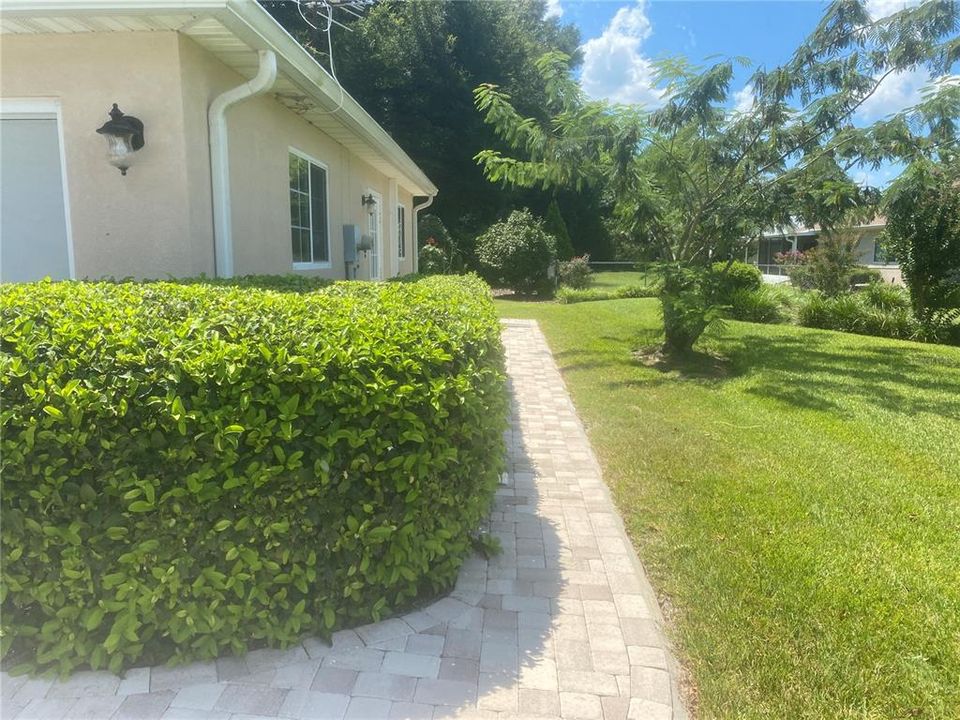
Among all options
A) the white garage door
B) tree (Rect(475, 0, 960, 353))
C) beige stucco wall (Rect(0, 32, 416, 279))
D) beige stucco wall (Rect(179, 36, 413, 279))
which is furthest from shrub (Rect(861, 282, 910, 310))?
the white garage door

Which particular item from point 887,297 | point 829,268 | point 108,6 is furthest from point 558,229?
point 108,6

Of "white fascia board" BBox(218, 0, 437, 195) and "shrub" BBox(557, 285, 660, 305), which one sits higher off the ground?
"white fascia board" BBox(218, 0, 437, 195)

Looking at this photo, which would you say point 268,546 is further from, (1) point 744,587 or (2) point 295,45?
(2) point 295,45

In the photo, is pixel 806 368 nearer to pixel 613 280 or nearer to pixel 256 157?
pixel 256 157

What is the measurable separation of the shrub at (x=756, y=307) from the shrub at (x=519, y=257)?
22.2 ft

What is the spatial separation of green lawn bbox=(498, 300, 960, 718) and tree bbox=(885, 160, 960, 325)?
3.65 meters

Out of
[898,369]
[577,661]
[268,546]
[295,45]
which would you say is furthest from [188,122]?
[898,369]

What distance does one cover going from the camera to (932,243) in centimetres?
1116

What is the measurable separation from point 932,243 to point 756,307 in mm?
3745

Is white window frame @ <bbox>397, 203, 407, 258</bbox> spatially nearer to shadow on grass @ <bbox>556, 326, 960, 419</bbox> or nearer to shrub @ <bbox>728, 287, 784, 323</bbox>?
shadow on grass @ <bbox>556, 326, 960, 419</bbox>

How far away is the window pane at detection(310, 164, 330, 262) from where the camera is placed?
25.5ft

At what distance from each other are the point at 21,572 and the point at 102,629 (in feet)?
1.19

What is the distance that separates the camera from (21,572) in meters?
2.24

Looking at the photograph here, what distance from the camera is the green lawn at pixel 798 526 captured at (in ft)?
7.72
